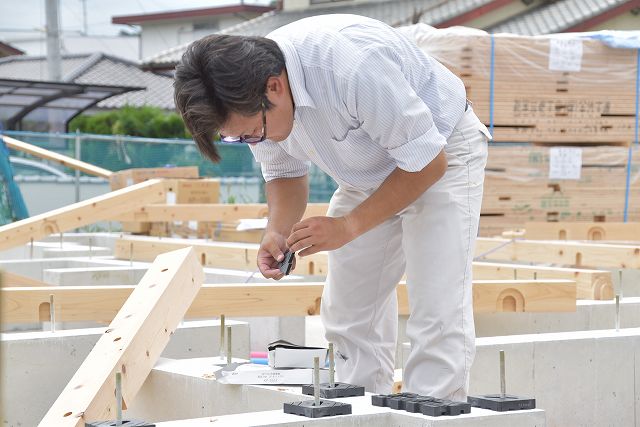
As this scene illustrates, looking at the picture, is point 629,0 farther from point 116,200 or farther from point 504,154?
point 116,200

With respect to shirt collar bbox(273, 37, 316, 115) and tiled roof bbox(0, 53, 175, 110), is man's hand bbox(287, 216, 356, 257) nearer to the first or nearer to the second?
shirt collar bbox(273, 37, 316, 115)

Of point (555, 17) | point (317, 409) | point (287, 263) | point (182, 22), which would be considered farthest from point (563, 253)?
point (182, 22)

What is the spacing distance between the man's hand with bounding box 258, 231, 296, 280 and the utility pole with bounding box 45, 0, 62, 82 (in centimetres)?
2173

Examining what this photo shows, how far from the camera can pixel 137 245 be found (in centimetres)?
832

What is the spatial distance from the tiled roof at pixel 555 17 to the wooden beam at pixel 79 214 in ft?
48.4

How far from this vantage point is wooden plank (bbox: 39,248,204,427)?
3.27 meters

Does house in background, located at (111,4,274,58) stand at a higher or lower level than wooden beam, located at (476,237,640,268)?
higher

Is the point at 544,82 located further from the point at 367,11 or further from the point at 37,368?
the point at 367,11

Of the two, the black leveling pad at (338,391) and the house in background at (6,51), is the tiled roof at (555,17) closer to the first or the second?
the black leveling pad at (338,391)

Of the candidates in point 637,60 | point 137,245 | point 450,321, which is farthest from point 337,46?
point 637,60

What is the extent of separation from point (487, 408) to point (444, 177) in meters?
0.82

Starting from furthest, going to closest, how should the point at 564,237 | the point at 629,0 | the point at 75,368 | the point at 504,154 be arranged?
the point at 629,0, the point at 504,154, the point at 564,237, the point at 75,368

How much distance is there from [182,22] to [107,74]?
695 centimetres

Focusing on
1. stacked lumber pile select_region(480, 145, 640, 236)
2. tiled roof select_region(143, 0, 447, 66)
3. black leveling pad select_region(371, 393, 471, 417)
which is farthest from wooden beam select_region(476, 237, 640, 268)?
tiled roof select_region(143, 0, 447, 66)
